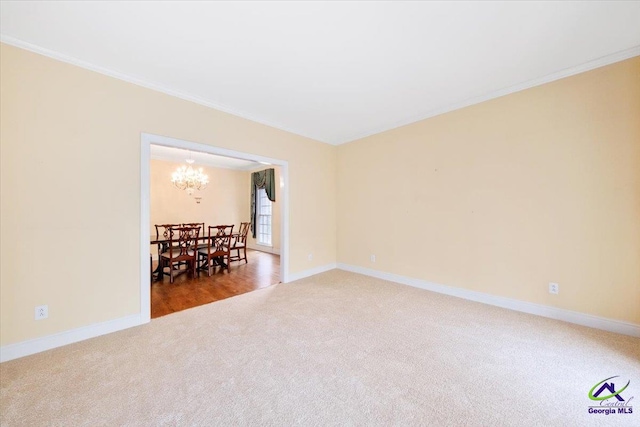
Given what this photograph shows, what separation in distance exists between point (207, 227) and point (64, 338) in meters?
4.87

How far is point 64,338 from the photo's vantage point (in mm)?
2096

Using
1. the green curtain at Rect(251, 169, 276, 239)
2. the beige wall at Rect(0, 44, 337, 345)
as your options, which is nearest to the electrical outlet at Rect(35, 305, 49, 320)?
the beige wall at Rect(0, 44, 337, 345)

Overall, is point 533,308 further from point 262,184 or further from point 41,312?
point 262,184

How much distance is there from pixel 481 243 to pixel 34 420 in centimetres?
416

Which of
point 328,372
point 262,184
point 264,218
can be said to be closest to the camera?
point 328,372

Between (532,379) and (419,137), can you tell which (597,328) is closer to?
(532,379)

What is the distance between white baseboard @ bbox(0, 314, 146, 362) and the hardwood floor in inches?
10.8

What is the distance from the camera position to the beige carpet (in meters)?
1.36

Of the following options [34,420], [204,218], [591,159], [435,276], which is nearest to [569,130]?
[591,159]

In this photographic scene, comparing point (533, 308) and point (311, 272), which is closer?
point (533, 308)

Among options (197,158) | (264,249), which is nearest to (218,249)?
(264,249)

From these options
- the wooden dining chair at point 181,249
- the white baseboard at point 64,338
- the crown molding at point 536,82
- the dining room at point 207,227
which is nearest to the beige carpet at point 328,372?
the white baseboard at point 64,338

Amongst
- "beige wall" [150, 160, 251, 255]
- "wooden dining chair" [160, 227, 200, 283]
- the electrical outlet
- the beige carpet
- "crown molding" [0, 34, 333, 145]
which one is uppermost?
"crown molding" [0, 34, 333, 145]

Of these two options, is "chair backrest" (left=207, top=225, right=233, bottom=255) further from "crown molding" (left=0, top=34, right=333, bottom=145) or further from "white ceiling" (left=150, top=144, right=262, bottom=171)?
"crown molding" (left=0, top=34, right=333, bottom=145)
